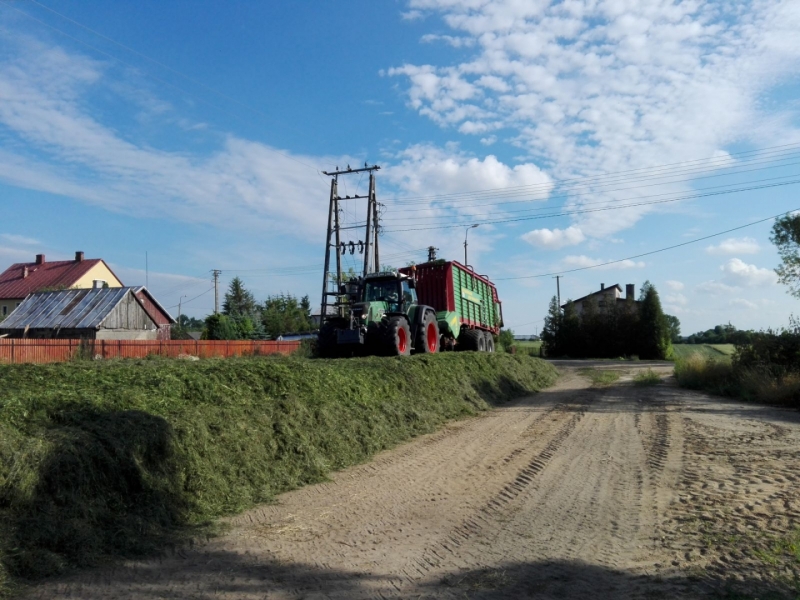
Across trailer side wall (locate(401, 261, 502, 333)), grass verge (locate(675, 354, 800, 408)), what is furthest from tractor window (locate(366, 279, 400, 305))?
grass verge (locate(675, 354, 800, 408))

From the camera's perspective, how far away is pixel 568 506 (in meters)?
6.67

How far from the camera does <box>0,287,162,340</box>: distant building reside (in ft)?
104

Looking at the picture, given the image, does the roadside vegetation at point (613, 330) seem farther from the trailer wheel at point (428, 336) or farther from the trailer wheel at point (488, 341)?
the trailer wheel at point (428, 336)

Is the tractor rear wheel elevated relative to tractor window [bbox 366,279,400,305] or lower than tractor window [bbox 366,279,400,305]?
lower

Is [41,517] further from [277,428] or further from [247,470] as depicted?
[277,428]

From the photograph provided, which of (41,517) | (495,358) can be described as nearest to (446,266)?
(495,358)

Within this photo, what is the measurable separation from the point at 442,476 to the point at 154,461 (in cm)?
345

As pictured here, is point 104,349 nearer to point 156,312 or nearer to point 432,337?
point 432,337

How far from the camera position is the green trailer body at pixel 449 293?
806 inches

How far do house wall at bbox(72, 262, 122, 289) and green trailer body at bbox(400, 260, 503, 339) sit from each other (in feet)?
133

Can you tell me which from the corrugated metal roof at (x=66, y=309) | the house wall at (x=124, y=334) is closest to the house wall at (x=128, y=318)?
the house wall at (x=124, y=334)

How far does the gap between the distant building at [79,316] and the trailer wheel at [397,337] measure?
21.1 m

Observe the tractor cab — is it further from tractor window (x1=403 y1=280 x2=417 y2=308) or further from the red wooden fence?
the red wooden fence

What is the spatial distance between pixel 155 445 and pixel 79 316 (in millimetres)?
29160
